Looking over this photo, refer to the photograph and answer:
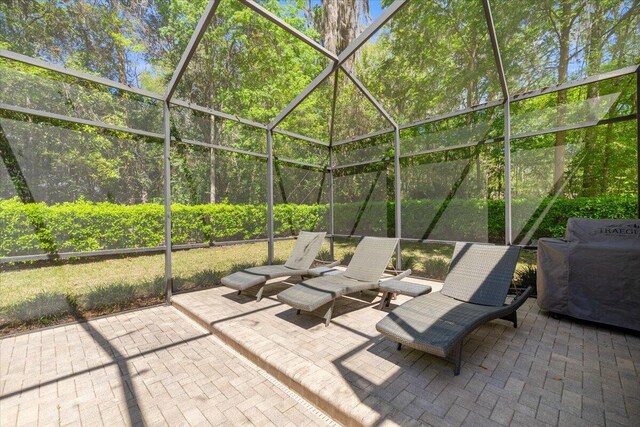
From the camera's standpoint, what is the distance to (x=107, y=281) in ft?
18.1

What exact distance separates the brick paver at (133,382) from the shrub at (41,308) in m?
0.67

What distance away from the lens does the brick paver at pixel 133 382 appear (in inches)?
84.4

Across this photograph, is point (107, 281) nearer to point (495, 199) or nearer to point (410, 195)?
point (410, 195)

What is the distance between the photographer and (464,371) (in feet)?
8.37

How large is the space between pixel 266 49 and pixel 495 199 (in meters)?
9.51

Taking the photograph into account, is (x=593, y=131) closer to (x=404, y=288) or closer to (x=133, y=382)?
(x=404, y=288)

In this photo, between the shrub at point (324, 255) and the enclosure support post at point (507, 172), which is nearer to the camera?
the enclosure support post at point (507, 172)

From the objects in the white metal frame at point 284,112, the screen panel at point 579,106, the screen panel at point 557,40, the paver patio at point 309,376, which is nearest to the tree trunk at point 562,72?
the screen panel at point 557,40

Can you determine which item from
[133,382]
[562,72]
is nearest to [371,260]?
[133,382]

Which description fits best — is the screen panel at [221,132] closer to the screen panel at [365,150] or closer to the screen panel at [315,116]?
the screen panel at [315,116]

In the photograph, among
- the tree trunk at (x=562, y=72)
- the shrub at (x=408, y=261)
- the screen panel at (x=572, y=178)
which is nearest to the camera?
the screen panel at (x=572, y=178)

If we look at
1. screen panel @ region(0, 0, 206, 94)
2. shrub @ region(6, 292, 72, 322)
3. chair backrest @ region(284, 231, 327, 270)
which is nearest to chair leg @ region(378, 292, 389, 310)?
chair backrest @ region(284, 231, 327, 270)

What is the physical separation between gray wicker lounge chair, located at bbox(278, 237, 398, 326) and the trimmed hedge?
4.07 meters

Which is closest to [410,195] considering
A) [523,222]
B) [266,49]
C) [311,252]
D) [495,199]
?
[495,199]
